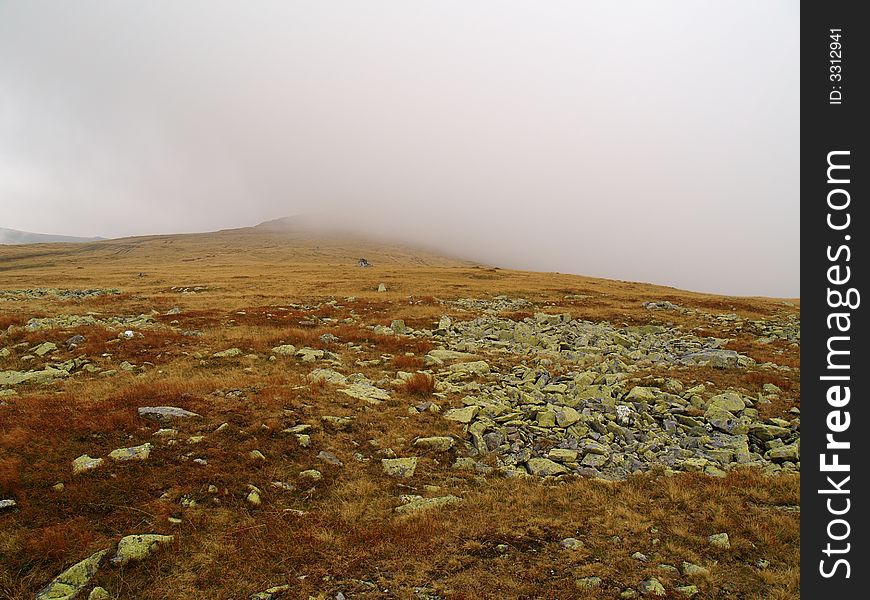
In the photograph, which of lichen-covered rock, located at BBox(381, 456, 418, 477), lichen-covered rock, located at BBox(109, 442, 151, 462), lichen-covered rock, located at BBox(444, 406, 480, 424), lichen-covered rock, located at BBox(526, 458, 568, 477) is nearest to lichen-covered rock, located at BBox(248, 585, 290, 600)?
lichen-covered rock, located at BBox(381, 456, 418, 477)

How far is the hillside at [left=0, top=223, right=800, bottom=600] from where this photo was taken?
7.85m

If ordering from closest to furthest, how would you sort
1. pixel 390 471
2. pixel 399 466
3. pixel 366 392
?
1. pixel 390 471
2. pixel 399 466
3. pixel 366 392

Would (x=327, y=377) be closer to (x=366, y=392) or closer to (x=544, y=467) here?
(x=366, y=392)

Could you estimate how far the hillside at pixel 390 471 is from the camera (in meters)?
7.85

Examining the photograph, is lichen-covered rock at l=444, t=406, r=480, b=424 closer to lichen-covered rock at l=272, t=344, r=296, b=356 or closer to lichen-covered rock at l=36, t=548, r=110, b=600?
lichen-covered rock at l=36, t=548, r=110, b=600

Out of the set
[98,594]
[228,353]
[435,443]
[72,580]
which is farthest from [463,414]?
[228,353]

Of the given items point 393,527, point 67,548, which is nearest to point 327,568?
point 393,527

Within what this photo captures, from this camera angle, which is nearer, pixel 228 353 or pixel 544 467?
pixel 544 467

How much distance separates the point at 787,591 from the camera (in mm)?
7316

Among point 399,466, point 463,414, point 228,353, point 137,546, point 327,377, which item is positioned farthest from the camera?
point 228,353

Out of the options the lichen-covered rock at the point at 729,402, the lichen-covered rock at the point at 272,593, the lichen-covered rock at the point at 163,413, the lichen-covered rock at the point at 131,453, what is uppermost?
the lichen-covered rock at the point at 163,413

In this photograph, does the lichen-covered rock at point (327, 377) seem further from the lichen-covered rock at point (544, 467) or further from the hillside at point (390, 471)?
the lichen-covered rock at point (544, 467)

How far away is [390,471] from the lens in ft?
39.3

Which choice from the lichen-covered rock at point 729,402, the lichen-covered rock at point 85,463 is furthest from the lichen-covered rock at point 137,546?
the lichen-covered rock at point 729,402
